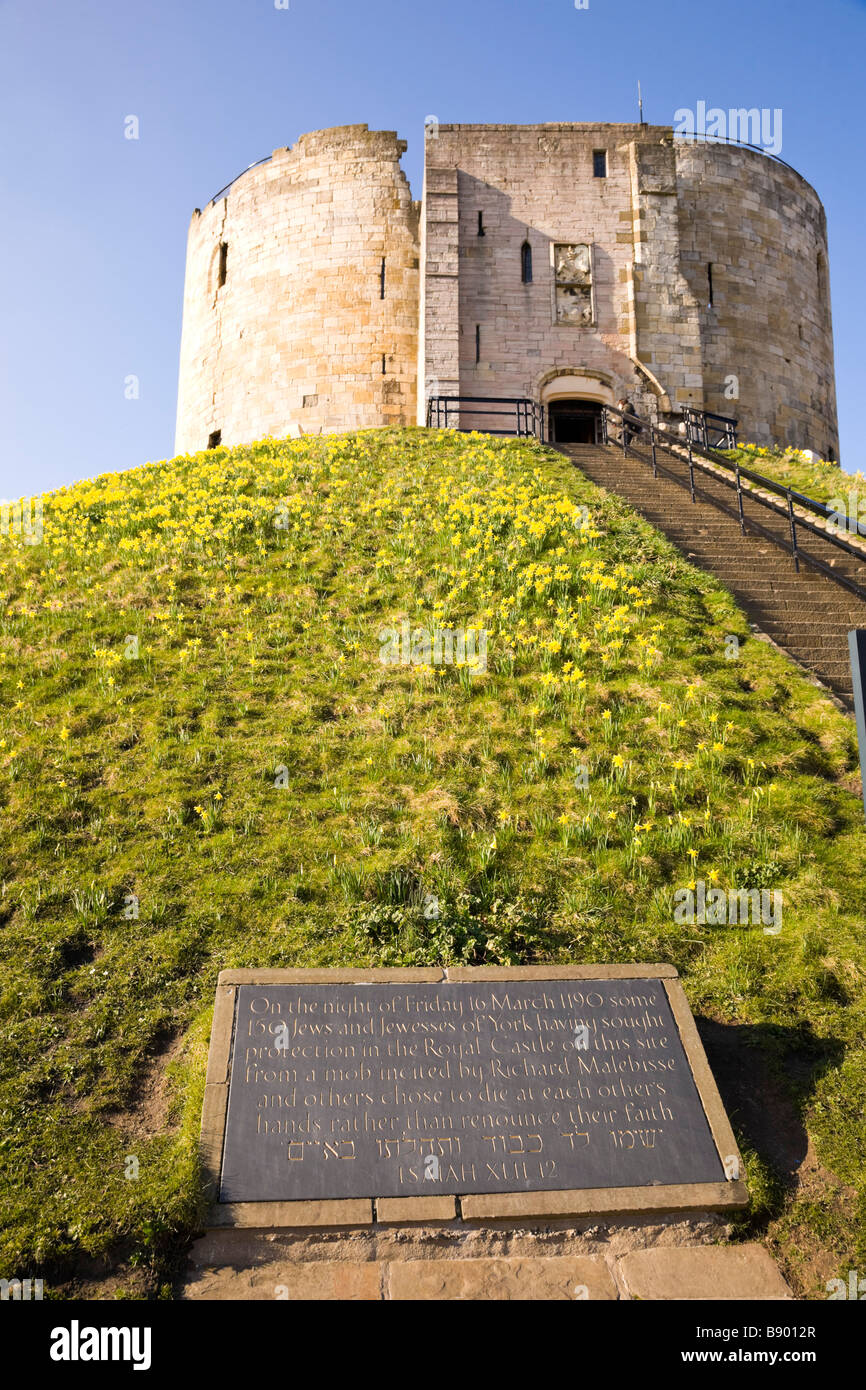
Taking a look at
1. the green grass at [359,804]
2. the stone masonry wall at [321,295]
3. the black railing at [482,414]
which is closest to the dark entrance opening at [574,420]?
the black railing at [482,414]

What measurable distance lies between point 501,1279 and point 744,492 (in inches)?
450

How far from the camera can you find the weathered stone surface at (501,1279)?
4617 mm

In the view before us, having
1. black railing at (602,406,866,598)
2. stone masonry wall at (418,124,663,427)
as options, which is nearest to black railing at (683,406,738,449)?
black railing at (602,406,866,598)

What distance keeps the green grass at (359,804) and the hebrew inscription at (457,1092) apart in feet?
1.42

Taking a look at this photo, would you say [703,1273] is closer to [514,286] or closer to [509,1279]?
[509,1279]

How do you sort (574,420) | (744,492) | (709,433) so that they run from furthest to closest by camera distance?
(574,420), (709,433), (744,492)

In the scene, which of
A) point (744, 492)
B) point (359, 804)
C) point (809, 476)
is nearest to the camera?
point (359, 804)

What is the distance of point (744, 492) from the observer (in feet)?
46.2

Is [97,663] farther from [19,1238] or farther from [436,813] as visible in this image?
[19,1238]

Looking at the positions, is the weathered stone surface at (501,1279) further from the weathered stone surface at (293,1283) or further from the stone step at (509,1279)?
the weathered stone surface at (293,1283)

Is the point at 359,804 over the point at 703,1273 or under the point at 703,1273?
over

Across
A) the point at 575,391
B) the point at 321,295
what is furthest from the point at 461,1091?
the point at 321,295

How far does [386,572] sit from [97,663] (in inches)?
137

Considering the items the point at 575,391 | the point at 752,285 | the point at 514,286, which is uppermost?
the point at 752,285
